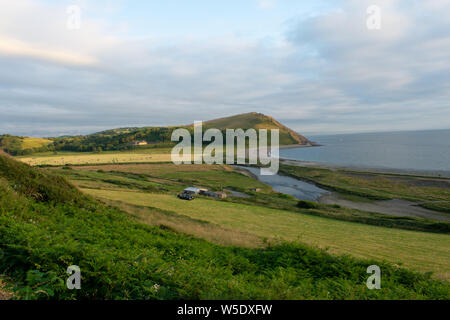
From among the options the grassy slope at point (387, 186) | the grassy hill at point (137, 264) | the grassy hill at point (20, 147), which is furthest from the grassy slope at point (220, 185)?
the grassy hill at point (20, 147)

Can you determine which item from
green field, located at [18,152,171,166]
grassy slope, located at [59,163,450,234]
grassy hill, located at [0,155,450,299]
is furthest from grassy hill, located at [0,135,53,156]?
grassy hill, located at [0,155,450,299]

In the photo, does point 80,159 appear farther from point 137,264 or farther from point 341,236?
point 137,264

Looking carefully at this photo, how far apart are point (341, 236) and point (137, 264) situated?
19.8 meters

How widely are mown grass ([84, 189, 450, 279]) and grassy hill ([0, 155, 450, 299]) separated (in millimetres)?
3652

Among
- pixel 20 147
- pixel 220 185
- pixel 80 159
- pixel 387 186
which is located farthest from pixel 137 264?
pixel 20 147

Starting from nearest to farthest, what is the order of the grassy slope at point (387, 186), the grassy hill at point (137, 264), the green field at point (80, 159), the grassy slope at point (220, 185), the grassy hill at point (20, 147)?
the grassy hill at point (137, 264) → the grassy slope at point (220, 185) → the grassy slope at point (387, 186) → the green field at point (80, 159) → the grassy hill at point (20, 147)

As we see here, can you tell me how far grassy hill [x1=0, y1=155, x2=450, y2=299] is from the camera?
4980mm

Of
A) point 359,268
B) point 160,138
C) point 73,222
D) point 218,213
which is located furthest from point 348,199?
point 160,138

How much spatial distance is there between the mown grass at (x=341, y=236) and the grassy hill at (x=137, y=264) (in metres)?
3.65

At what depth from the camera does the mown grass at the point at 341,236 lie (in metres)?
15.6

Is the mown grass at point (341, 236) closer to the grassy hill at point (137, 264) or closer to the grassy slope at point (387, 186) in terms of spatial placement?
the grassy hill at point (137, 264)

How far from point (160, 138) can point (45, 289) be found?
17799cm

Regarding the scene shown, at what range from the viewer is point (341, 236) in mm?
20562

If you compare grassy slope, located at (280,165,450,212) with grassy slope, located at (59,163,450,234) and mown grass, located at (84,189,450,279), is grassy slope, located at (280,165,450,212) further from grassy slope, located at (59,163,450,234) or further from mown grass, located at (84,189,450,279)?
mown grass, located at (84,189,450,279)
